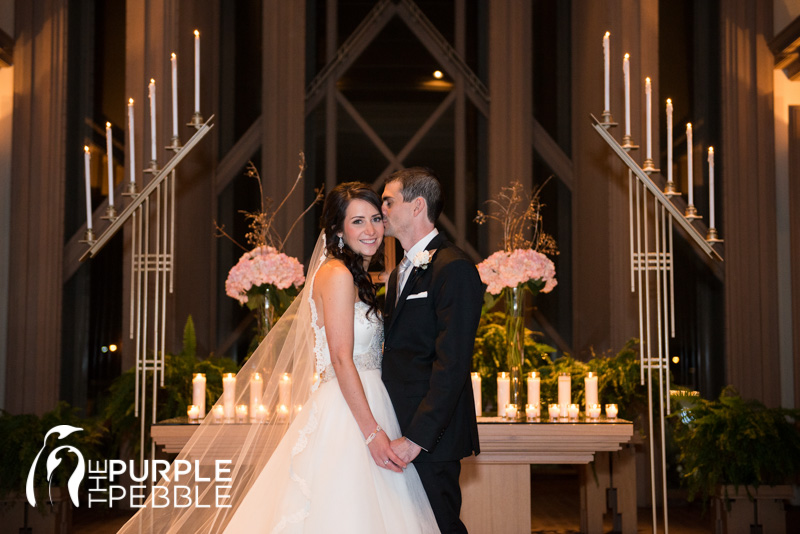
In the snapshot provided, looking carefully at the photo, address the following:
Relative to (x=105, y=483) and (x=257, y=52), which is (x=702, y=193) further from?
(x=105, y=483)

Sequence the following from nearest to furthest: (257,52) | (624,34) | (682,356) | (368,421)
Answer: (368,421)
(624,34)
(682,356)
(257,52)

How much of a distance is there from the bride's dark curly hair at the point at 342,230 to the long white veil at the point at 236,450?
0.28ft

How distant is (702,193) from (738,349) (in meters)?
1.59

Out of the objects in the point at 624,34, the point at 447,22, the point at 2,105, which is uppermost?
the point at 447,22

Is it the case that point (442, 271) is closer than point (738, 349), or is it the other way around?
point (442, 271)

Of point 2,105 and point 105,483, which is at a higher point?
point 2,105

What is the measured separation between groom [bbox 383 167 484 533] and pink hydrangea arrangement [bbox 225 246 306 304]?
64.8 inches

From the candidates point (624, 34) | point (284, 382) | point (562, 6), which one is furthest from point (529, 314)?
point (284, 382)

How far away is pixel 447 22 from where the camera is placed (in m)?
8.71

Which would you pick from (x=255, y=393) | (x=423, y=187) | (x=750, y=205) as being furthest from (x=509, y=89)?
(x=423, y=187)

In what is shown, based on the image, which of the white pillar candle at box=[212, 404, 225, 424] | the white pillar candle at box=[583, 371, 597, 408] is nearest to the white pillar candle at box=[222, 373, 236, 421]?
the white pillar candle at box=[212, 404, 225, 424]

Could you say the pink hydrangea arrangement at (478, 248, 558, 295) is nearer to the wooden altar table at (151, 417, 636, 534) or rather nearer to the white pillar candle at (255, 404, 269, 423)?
the wooden altar table at (151, 417, 636, 534)

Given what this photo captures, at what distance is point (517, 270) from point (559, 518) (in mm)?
2252

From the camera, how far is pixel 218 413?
402cm
